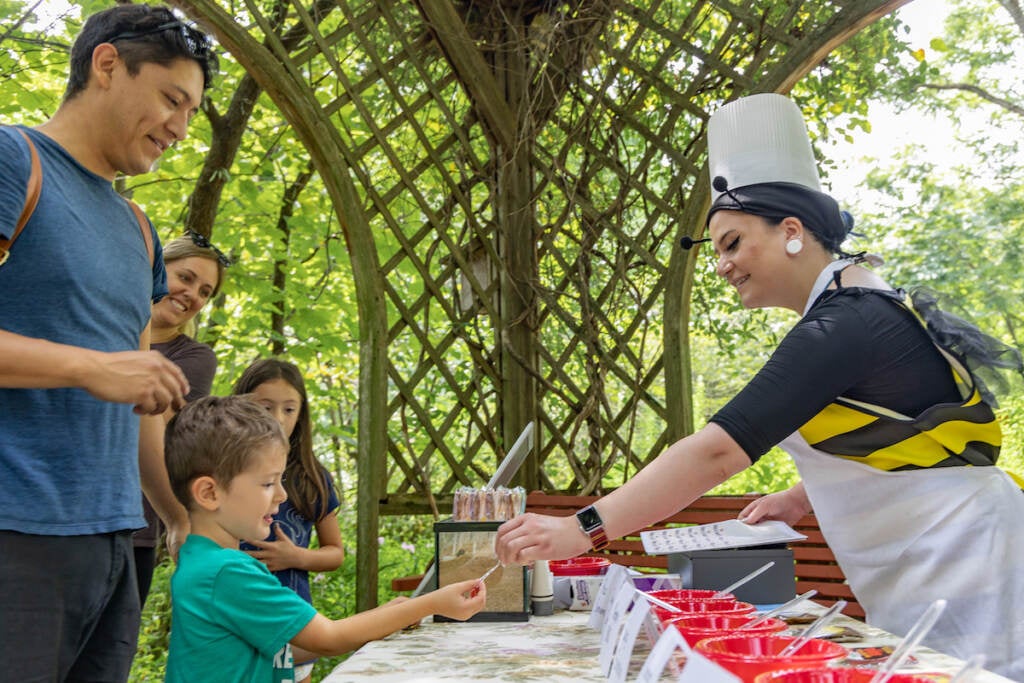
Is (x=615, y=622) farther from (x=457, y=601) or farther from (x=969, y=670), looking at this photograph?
(x=969, y=670)

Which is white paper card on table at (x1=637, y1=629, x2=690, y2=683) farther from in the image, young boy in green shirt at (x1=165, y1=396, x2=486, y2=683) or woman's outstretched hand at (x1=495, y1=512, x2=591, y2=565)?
young boy in green shirt at (x1=165, y1=396, x2=486, y2=683)

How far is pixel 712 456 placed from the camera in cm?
125

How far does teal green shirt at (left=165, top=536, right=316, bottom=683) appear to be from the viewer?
51.0 inches

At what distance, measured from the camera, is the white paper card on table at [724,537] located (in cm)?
150

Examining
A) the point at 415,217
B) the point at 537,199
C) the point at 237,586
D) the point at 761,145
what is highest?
the point at 415,217

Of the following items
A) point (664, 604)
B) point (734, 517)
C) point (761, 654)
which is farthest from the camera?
point (734, 517)

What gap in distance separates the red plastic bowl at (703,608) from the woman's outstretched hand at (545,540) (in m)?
0.16

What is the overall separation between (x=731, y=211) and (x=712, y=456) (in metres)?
0.52

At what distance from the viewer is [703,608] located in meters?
1.18

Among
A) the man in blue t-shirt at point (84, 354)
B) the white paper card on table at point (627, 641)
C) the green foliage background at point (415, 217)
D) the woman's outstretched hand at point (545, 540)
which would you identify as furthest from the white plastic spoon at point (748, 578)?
the man in blue t-shirt at point (84, 354)

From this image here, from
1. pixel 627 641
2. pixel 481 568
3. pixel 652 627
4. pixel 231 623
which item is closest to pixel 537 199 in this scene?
pixel 481 568

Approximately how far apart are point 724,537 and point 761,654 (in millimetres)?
631

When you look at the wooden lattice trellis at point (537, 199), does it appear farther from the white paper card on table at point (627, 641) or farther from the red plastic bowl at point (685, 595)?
the white paper card on table at point (627, 641)

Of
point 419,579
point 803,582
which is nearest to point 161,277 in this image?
point 419,579
